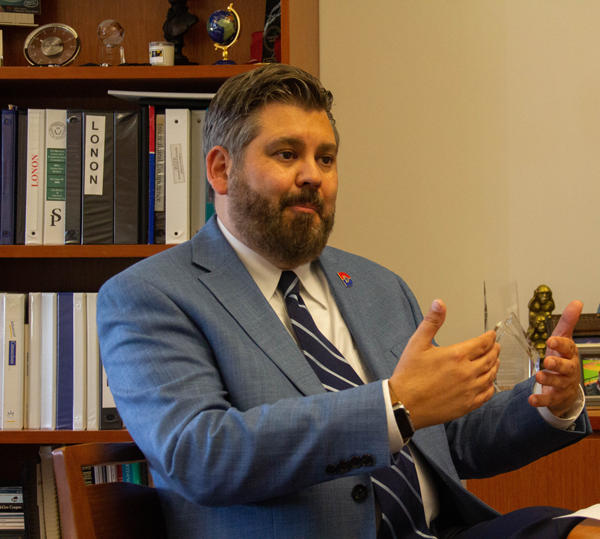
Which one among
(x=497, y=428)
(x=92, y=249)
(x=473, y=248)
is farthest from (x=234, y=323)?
(x=473, y=248)

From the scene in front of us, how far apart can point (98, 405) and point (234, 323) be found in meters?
0.73

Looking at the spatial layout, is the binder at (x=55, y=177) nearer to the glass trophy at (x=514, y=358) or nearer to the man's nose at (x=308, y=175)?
the man's nose at (x=308, y=175)

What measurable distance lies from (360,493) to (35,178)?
4.08 ft

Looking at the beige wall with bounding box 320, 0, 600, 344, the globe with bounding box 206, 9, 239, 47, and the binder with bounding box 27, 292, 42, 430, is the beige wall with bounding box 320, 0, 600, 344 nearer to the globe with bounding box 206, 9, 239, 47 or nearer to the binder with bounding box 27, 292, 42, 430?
the globe with bounding box 206, 9, 239, 47

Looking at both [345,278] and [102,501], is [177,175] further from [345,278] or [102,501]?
[102,501]

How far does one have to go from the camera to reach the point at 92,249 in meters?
1.67

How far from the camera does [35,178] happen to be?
1.69 metres

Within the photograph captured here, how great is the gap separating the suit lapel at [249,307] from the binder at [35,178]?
25.1 inches

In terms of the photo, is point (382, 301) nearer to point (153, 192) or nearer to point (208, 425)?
point (208, 425)

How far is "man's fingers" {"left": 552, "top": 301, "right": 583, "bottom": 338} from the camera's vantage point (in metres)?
1.13

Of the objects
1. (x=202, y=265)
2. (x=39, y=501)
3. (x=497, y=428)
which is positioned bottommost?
(x=39, y=501)

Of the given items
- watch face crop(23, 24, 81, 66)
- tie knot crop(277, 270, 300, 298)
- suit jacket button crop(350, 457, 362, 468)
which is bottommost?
suit jacket button crop(350, 457, 362, 468)

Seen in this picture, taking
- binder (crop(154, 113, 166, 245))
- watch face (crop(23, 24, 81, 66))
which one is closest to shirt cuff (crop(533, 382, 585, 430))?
binder (crop(154, 113, 166, 245))

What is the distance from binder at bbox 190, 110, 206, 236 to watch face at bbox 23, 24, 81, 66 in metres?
0.45
